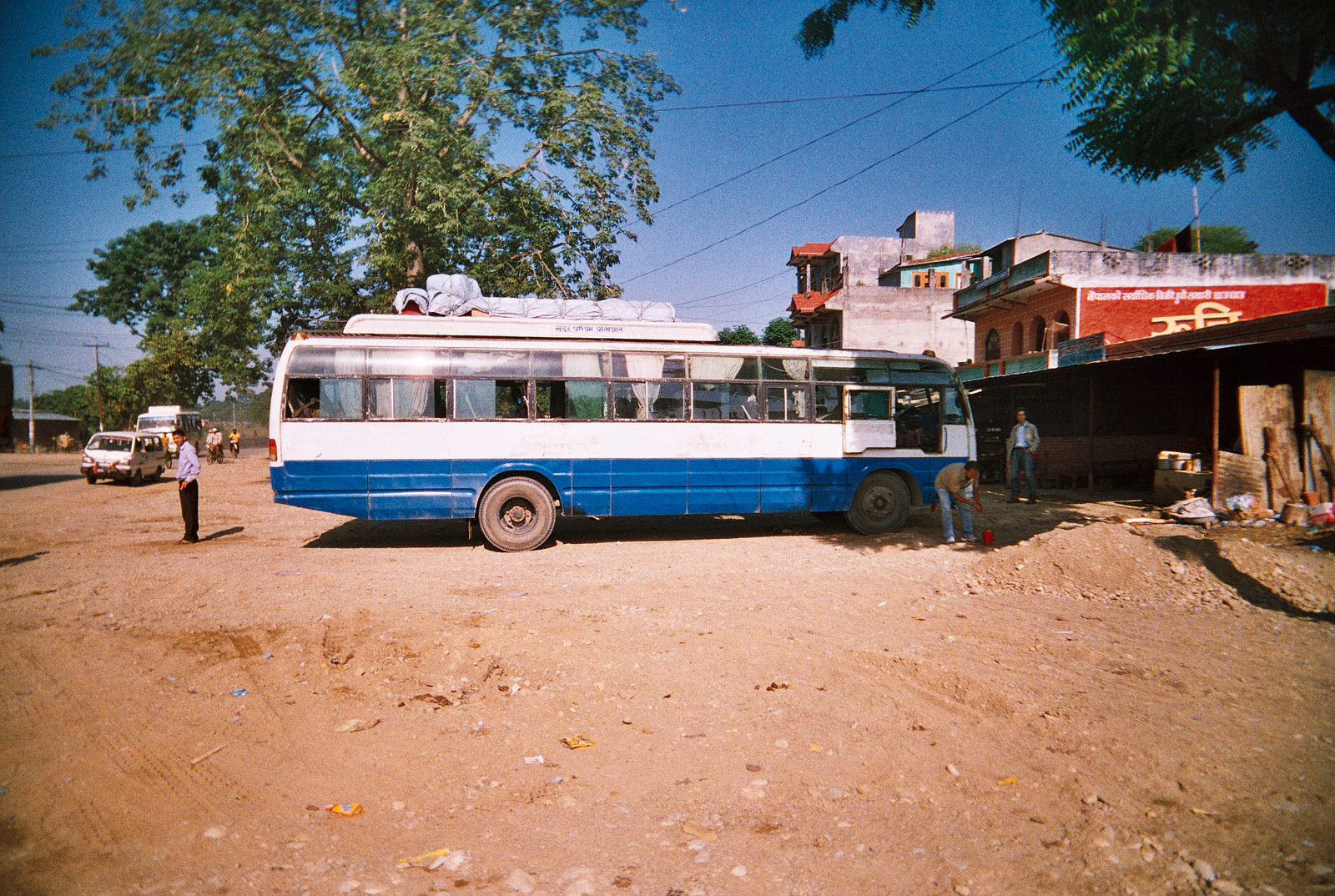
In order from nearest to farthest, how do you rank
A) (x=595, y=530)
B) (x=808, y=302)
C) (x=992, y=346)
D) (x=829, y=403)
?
(x=829, y=403) < (x=595, y=530) < (x=992, y=346) < (x=808, y=302)

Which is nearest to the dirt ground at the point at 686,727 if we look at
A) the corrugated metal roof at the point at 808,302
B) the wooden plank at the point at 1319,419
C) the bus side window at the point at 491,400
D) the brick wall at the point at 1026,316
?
the bus side window at the point at 491,400

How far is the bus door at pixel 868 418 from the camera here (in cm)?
1084

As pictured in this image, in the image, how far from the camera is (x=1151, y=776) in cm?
346

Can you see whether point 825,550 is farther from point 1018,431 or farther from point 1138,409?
point 1138,409

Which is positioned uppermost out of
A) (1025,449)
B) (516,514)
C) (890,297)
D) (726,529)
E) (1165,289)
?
(890,297)

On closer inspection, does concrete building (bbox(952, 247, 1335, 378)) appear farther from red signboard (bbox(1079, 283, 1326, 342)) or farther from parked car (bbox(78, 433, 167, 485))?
parked car (bbox(78, 433, 167, 485))

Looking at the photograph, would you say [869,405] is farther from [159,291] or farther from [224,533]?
[159,291]

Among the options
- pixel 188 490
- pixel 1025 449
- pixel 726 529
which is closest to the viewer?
pixel 188 490

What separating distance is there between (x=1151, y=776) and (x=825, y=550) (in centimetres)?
612

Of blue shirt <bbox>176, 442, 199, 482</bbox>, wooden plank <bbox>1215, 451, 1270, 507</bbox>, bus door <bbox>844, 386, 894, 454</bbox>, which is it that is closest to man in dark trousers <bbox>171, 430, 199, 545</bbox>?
blue shirt <bbox>176, 442, 199, 482</bbox>

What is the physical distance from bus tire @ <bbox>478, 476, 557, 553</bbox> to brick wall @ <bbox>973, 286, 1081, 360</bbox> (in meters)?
20.8

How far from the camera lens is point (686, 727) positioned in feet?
13.4

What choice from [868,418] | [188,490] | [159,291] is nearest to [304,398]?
[188,490]

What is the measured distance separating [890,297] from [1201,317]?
15.8 meters
